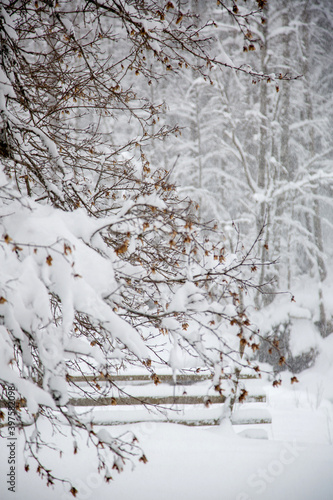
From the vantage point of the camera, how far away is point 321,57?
10883mm

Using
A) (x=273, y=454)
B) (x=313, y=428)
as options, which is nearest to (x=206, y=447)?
(x=273, y=454)

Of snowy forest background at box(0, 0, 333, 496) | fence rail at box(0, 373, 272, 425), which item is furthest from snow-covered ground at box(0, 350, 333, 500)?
snowy forest background at box(0, 0, 333, 496)

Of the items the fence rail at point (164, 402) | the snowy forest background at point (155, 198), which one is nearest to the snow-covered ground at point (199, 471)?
the fence rail at point (164, 402)

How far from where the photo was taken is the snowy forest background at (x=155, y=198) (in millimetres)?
1805

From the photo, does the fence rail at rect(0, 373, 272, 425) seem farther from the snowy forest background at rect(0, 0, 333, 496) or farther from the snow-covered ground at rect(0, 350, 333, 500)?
the snowy forest background at rect(0, 0, 333, 496)

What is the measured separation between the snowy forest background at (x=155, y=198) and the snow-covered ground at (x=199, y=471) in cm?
25

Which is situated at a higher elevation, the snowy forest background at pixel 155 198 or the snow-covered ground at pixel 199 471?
the snowy forest background at pixel 155 198

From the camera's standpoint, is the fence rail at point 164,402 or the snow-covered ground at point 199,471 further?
the fence rail at point 164,402

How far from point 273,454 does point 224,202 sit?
11.4 metres

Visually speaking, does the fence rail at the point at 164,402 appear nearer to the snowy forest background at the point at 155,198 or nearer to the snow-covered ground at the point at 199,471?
the snow-covered ground at the point at 199,471

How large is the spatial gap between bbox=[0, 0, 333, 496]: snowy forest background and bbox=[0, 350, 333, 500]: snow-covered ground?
0.83 feet

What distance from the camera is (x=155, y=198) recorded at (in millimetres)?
1983

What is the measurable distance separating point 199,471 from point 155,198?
304 centimetres

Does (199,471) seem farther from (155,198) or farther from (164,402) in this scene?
(155,198)
